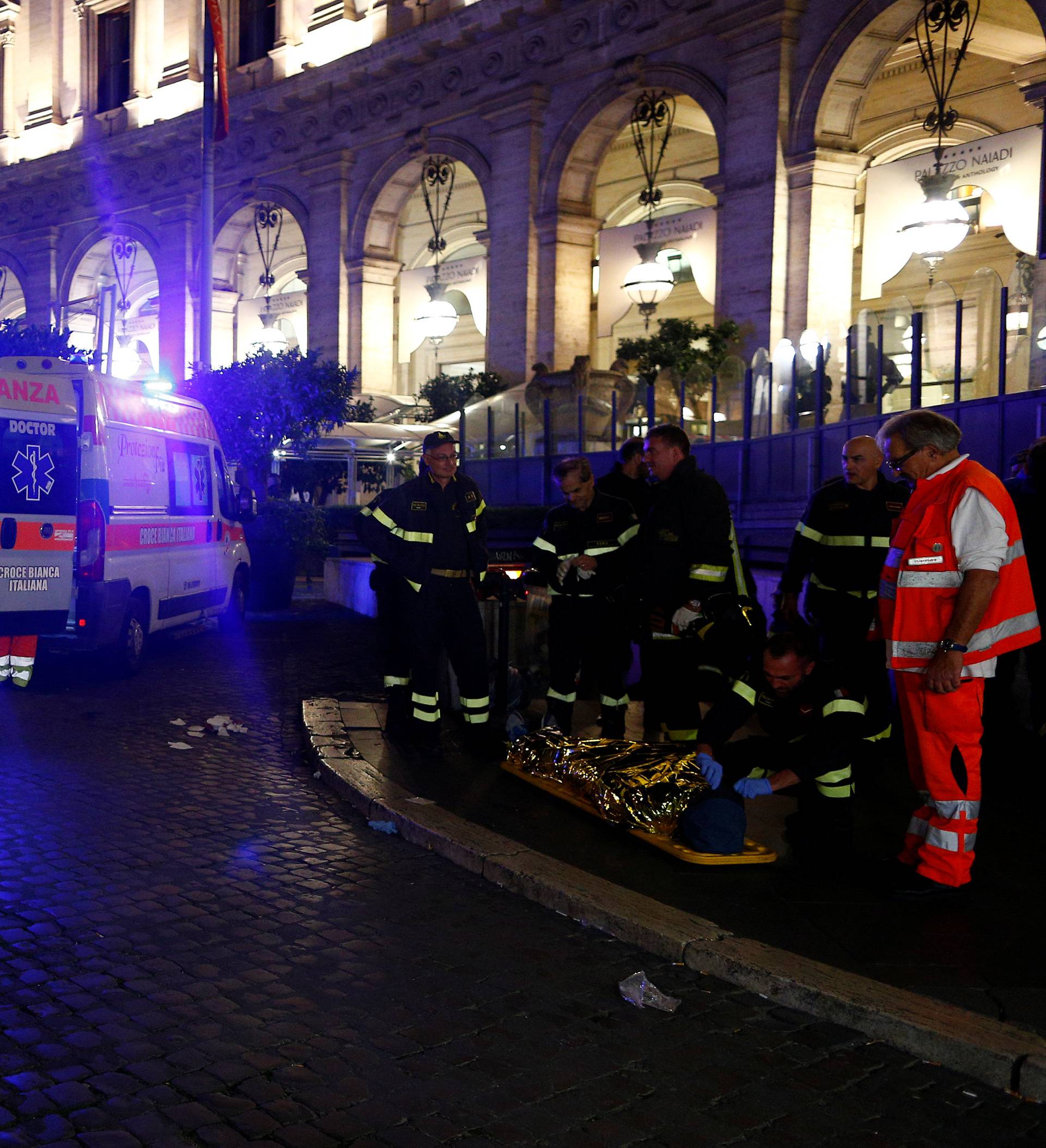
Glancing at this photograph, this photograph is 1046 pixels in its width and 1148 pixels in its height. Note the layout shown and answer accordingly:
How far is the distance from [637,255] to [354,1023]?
800 inches

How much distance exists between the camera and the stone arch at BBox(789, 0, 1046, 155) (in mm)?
19344

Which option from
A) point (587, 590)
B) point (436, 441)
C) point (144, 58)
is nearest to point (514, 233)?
point (144, 58)

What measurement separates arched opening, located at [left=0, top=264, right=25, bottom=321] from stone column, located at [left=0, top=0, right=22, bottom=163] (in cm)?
375

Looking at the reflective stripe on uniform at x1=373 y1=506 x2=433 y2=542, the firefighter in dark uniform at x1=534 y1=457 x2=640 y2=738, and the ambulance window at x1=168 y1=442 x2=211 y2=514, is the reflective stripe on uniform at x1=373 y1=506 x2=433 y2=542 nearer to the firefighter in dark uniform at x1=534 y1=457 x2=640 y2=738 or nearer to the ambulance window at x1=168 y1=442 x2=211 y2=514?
the firefighter in dark uniform at x1=534 y1=457 x2=640 y2=738

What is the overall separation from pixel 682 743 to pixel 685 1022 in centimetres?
253

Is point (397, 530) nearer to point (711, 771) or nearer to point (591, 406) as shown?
point (711, 771)

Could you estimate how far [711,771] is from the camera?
5355 millimetres

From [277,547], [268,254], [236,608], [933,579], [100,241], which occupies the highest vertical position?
[100,241]

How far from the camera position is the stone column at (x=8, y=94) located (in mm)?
40781

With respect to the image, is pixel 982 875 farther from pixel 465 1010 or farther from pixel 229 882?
pixel 229 882

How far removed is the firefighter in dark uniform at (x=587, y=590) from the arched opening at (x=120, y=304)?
98.7 feet

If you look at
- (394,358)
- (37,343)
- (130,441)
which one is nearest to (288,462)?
(37,343)

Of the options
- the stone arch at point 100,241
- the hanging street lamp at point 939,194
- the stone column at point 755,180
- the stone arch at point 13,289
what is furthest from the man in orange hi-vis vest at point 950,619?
the stone arch at point 13,289

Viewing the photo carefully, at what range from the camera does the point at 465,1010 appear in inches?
149
